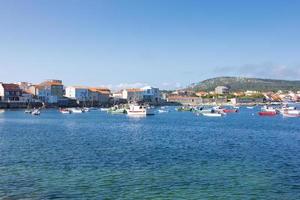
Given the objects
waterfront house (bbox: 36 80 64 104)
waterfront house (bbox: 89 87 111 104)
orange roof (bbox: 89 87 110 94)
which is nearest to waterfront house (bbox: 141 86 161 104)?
orange roof (bbox: 89 87 110 94)

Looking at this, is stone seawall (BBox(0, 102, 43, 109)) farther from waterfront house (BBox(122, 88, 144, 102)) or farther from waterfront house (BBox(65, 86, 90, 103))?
waterfront house (BBox(122, 88, 144, 102))

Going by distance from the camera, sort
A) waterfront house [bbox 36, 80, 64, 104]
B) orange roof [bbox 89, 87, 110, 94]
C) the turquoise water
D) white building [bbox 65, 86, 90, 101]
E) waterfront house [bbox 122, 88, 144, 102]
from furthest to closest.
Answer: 1. waterfront house [bbox 122, 88, 144, 102]
2. orange roof [bbox 89, 87, 110, 94]
3. white building [bbox 65, 86, 90, 101]
4. waterfront house [bbox 36, 80, 64, 104]
5. the turquoise water

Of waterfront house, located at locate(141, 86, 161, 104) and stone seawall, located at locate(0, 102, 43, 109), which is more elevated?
waterfront house, located at locate(141, 86, 161, 104)

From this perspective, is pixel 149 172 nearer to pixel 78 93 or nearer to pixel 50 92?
pixel 50 92

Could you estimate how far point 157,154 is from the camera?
2769 centimetres

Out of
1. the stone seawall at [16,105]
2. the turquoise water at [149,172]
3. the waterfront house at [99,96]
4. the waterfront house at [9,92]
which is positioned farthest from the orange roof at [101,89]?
the turquoise water at [149,172]

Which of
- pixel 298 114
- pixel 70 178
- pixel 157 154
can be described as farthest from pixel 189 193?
pixel 298 114

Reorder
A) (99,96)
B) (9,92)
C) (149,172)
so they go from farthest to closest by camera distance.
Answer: (99,96) < (9,92) < (149,172)

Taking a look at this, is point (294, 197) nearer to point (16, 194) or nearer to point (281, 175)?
point (281, 175)

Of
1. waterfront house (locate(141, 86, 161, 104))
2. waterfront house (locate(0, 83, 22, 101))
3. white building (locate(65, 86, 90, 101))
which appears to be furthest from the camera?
waterfront house (locate(141, 86, 161, 104))

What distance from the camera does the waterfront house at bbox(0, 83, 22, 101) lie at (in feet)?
418

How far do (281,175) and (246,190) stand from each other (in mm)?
3788

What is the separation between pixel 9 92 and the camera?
128 metres

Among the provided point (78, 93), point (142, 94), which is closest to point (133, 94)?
point (142, 94)
